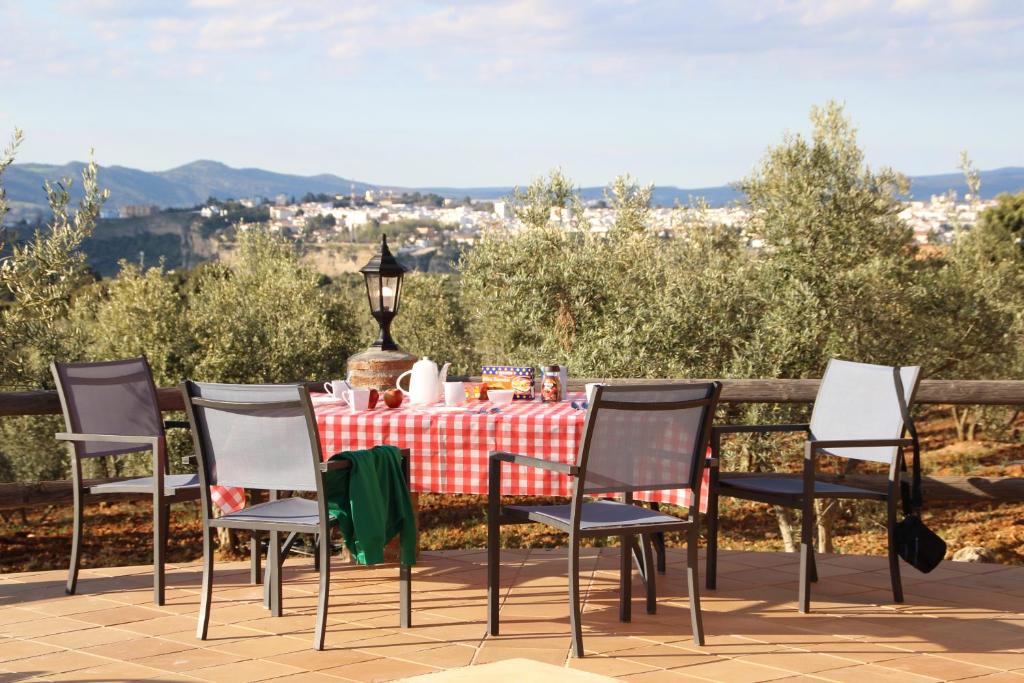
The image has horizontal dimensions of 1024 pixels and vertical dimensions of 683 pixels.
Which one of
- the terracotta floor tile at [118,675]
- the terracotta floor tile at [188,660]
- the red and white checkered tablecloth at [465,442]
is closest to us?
the terracotta floor tile at [118,675]

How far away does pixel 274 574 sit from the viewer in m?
3.77

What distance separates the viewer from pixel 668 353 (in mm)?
10016

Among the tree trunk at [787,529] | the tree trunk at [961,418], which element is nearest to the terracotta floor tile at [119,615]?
the tree trunk at [787,529]

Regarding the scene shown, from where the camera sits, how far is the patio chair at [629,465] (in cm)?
322

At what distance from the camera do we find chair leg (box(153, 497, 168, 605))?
386 centimetres

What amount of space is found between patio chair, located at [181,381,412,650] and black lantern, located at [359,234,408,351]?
4.67 feet

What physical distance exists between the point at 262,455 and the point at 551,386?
1.28 meters

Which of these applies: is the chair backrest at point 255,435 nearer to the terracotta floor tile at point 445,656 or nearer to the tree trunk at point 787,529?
the terracotta floor tile at point 445,656

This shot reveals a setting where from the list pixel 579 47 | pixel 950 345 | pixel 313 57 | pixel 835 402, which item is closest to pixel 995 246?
pixel 950 345

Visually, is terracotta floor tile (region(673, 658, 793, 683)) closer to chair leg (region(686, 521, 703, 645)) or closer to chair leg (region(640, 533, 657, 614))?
chair leg (region(686, 521, 703, 645))

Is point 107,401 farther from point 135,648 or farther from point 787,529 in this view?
point 787,529

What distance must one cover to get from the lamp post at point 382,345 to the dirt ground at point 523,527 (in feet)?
24.7

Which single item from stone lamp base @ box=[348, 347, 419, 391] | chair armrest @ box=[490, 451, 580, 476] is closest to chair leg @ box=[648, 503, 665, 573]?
chair armrest @ box=[490, 451, 580, 476]

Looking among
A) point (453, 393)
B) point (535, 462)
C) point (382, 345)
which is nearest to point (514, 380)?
point (453, 393)
